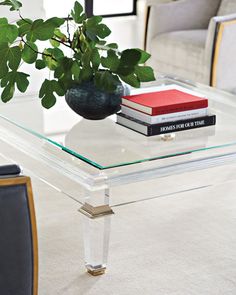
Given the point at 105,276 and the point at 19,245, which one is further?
the point at 105,276

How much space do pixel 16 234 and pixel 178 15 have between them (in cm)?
381

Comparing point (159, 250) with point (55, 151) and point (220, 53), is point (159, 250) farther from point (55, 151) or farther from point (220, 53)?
point (220, 53)

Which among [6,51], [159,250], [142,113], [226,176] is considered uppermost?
[6,51]

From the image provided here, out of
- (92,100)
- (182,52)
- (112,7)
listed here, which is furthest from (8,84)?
(112,7)

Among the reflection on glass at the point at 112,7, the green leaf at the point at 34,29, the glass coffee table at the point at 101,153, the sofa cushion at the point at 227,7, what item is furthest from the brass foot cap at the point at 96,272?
the reflection on glass at the point at 112,7

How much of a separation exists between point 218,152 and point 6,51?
95 centimetres

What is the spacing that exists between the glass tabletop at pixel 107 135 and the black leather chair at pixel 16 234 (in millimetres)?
701

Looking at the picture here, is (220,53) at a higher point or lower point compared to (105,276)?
higher

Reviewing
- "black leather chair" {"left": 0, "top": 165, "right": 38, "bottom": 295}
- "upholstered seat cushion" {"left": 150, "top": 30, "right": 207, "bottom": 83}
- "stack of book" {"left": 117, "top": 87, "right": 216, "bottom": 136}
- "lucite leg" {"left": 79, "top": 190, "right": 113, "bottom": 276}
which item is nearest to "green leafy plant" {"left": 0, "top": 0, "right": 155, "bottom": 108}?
"stack of book" {"left": 117, "top": 87, "right": 216, "bottom": 136}

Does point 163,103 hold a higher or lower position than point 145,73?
lower

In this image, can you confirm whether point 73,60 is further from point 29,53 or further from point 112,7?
point 112,7

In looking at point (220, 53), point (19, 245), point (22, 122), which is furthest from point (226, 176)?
point (220, 53)

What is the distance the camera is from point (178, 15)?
5.63m

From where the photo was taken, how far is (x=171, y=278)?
295cm
